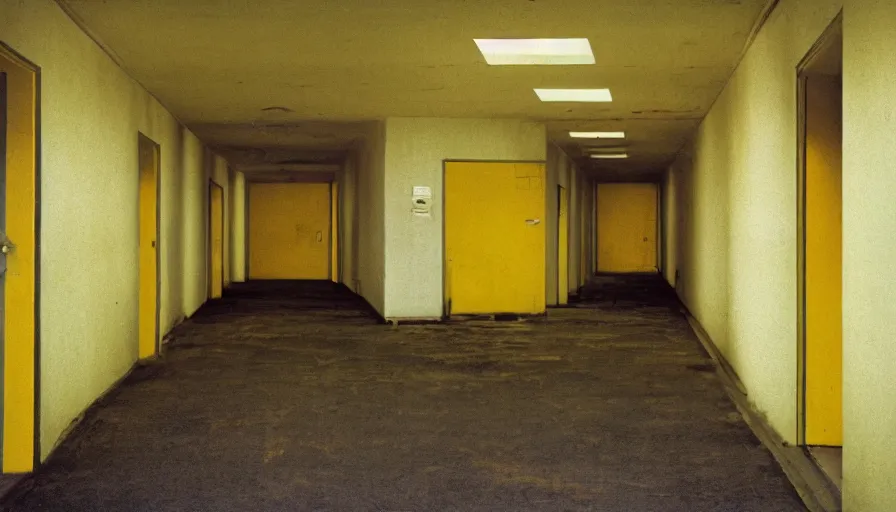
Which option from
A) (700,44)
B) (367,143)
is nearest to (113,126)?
(700,44)

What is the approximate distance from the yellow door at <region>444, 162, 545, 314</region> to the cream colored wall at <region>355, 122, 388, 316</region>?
0.71 meters

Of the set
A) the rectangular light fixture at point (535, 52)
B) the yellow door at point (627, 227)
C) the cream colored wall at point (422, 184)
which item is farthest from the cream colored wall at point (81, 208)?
the yellow door at point (627, 227)

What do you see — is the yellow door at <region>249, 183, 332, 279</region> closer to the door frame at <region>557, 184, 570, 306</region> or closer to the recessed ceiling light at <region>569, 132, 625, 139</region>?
the door frame at <region>557, 184, 570, 306</region>

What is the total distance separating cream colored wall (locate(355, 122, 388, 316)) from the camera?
9562 millimetres

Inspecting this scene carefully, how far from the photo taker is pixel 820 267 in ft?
13.4

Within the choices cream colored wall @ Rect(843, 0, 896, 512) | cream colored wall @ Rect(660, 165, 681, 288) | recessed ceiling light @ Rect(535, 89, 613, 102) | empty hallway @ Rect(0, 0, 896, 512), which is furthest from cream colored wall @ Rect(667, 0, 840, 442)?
cream colored wall @ Rect(660, 165, 681, 288)

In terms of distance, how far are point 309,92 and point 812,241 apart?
4590 mm

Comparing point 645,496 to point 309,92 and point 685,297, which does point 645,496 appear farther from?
point 685,297

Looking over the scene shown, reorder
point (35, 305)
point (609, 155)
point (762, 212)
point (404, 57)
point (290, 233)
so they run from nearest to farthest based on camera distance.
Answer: point (35, 305) → point (762, 212) → point (404, 57) → point (609, 155) → point (290, 233)

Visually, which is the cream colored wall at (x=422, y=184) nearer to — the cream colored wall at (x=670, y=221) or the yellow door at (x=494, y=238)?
the yellow door at (x=494, y=238)

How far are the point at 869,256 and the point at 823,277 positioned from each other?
4.30 ft

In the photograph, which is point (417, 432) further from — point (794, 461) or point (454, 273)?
point (454, 273)

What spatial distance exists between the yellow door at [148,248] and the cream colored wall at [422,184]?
8.71ft

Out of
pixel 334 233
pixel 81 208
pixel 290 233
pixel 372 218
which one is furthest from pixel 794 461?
pixel 290 233
